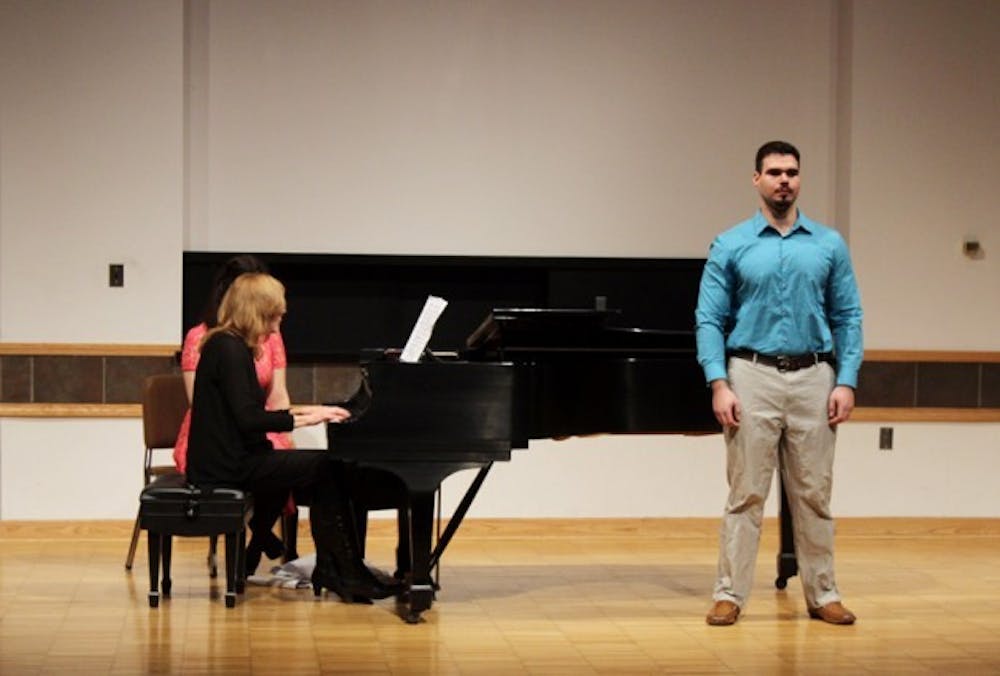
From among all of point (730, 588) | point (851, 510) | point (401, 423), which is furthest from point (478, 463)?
point (851, 510)

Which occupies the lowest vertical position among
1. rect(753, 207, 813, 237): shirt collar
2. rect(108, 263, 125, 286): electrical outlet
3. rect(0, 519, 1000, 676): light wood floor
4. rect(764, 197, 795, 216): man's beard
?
rect(0, 519, 1000, 676): light wood floor

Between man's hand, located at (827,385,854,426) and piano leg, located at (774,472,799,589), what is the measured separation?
2.92 feet

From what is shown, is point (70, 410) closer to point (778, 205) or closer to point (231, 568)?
point (231, 568)

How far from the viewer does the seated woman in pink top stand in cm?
682

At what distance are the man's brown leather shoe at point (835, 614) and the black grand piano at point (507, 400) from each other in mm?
771

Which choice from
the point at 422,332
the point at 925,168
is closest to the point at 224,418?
the point at 422,332

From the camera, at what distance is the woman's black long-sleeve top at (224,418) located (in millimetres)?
6102

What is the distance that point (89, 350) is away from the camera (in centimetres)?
807

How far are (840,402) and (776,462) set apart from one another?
304 millimetres

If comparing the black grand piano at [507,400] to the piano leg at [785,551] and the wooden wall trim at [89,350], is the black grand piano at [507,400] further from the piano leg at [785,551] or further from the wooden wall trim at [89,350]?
the wooden wall trim at [89,350]

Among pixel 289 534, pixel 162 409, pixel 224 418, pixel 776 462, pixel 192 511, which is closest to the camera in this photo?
pixel 776 462

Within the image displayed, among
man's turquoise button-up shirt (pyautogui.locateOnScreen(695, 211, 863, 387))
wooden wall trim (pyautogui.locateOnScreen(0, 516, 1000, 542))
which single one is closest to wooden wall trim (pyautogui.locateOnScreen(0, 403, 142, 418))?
wooden wall trim (pyautogui.locateOnScreen(0, 516, 1000, 542))

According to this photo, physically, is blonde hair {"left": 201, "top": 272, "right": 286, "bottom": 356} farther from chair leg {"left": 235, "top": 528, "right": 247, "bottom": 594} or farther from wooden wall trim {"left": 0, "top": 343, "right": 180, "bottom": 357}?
wooden wall trim {"left": 0, "top": 343, "right": 180, "bottom": 357}

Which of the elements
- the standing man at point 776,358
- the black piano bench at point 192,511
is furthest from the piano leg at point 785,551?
the black piano bench at point 192,511
